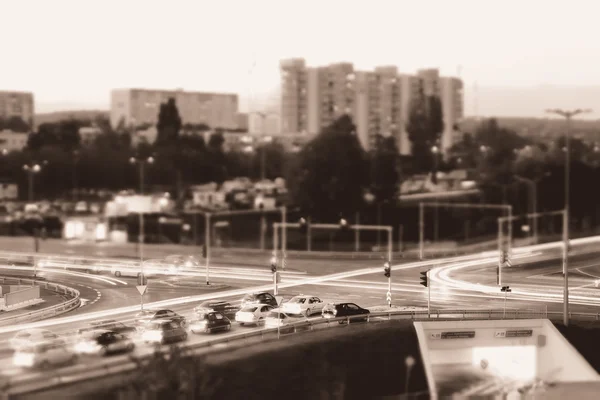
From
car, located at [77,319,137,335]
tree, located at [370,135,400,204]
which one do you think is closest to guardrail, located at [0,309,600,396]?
car, located at [77,319,137,335]

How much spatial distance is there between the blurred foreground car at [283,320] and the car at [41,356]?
6478mm

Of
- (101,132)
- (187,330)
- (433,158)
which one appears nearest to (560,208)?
(433,158)

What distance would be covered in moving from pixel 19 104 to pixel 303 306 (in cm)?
10668

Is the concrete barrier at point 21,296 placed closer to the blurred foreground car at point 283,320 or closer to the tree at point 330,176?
the blurred foreground car at point 283,320

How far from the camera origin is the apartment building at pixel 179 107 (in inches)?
4779

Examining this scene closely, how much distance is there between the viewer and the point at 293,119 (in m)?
125

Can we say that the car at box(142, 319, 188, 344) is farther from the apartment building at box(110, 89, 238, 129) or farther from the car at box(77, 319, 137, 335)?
the apartment building at box(110, 89, 238, 129)

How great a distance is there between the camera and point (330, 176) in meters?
59.7

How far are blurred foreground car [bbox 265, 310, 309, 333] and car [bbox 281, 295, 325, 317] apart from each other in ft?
0.67

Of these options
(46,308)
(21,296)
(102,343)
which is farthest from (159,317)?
(21,296)

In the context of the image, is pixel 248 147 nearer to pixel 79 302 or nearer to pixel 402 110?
pixel 402 110

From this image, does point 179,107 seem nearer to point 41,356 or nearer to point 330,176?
point 330,176

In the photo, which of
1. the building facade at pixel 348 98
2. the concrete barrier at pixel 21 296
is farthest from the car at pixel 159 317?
the building facade at pixel 348 98

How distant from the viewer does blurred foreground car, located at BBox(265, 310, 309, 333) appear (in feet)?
82.2
